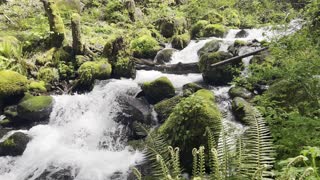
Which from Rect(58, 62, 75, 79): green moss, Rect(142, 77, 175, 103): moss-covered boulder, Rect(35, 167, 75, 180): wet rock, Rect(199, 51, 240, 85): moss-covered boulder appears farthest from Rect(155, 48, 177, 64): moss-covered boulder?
Rect(35, 167, 75, 180): wet rock

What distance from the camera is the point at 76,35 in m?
11.5

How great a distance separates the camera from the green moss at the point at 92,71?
1052 cm

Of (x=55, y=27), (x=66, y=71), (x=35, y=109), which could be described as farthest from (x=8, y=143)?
(x=55, y=27)

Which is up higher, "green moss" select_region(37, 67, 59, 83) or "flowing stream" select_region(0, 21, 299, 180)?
"green moss" select_region(37, 67, 59, 83)

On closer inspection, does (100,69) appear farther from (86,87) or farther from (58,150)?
(58,150)

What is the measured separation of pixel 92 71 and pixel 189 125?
18.8 ft

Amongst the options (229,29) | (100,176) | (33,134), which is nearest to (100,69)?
(33,134)

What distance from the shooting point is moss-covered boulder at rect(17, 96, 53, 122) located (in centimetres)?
862

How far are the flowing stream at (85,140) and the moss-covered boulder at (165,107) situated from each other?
3.44 feet

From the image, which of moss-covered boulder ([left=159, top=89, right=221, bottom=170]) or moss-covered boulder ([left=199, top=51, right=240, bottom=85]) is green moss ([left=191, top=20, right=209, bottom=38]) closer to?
moss-covered boulder ([left=199, top=51, right=240, bottom=85])

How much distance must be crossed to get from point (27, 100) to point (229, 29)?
10634 millimetres

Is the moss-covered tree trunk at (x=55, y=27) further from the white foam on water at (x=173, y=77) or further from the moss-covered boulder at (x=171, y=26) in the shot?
the moss-covered boulder at (x=171, y=26)

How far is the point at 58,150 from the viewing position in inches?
298

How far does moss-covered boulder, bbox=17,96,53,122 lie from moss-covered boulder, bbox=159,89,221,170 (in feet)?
13.9
